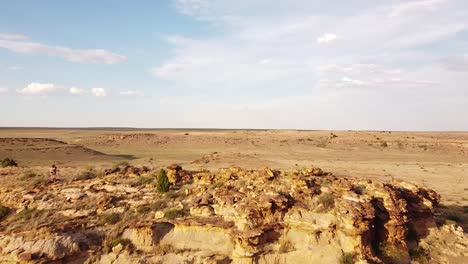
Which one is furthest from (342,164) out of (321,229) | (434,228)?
(321,229)

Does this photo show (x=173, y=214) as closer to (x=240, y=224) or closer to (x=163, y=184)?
(x=163, y=184)

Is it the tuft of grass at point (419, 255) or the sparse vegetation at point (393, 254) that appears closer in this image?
the sparse vegetation at point (393, 254)

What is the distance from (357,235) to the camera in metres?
14.2

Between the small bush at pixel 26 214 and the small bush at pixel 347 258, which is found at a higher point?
the small bush at pixel 26 214

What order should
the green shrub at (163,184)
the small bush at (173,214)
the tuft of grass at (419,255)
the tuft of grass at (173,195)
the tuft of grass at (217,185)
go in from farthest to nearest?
the green shrub at (163,184)
the tuft of grass at (217,185)
the tuft of grass at (173,195)
the small bush at (173,214)
the tuft of grass at (419,255)

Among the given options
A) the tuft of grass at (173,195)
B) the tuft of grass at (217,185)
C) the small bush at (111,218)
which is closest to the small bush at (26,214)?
the small bush at (111,218)

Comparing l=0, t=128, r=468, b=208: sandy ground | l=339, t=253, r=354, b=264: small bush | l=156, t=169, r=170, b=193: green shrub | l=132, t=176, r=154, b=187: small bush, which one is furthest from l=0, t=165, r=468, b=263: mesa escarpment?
l=0, t=128, r=468, b=208: sandy ground

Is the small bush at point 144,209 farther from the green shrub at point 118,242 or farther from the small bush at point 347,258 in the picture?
the small bush at point 347,258

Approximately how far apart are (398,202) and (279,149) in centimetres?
5186

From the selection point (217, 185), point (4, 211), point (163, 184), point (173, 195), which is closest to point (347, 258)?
point (217, 185)

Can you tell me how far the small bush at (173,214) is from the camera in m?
16.5

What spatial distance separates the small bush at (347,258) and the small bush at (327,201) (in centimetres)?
206

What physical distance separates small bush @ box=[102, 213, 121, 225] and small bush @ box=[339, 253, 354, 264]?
9.52m

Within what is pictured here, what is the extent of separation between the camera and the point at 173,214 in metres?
16.6
